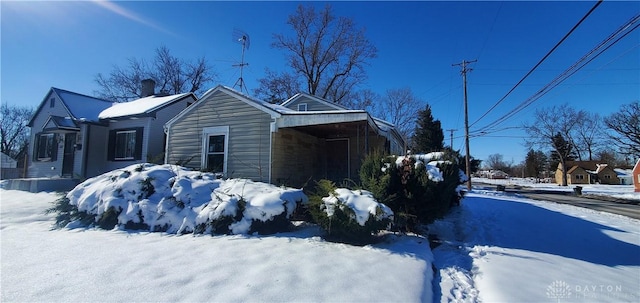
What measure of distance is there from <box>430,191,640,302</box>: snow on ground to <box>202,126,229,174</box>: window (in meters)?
6.63

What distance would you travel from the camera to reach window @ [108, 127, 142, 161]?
512 inches

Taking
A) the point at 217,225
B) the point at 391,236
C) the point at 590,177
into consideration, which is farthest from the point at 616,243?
the point at 590,177

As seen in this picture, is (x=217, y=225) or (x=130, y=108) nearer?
(x=217, y=225)

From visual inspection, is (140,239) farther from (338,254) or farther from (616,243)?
(616,243)

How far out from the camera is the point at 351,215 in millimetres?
4867

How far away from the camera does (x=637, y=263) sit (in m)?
4.48

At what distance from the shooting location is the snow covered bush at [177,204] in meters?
5.73

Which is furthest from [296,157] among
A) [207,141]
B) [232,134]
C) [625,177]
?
Result: [625,177]

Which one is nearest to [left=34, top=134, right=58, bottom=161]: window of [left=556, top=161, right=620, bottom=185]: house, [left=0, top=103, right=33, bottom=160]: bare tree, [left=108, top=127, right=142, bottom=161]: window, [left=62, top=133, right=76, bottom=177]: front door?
[left=62, top=133, right=76, bottom=177]: front door

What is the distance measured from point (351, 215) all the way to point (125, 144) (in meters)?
13.2

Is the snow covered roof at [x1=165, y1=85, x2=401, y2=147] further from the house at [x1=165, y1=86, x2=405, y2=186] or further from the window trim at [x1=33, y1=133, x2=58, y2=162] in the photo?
the window trim at [x1=33, y1=133, x2=58, y2=162]

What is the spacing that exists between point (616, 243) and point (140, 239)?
9.11 meters

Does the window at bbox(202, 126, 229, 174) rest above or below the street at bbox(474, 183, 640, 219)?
above

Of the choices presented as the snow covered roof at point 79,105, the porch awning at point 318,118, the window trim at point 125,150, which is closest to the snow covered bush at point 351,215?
the porch awning at point 318,118
